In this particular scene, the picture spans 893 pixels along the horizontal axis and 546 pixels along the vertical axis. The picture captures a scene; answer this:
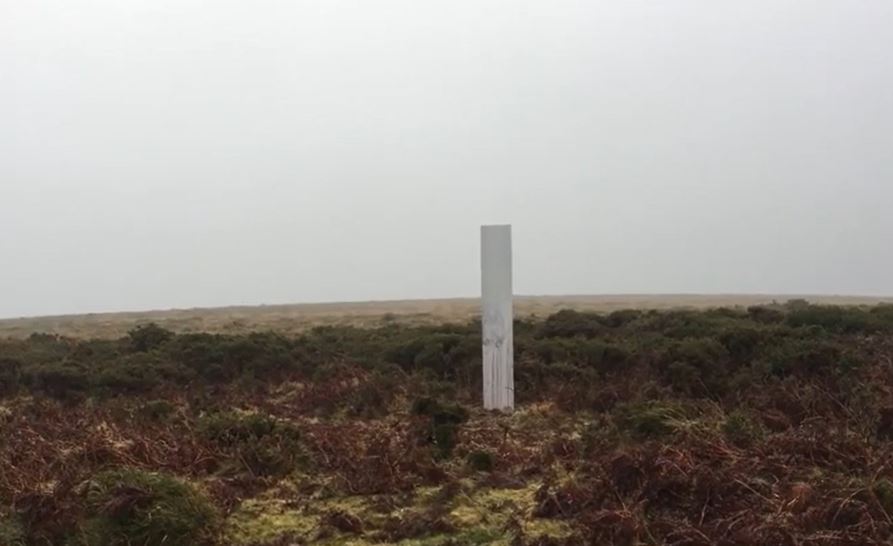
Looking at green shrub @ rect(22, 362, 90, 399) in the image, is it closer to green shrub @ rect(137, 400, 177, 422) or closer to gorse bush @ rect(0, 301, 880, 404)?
gorse bush @ rect(0, 301, 880, 404)

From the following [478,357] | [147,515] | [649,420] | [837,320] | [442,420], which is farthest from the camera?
[837,320]

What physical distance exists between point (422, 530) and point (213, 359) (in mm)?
11554

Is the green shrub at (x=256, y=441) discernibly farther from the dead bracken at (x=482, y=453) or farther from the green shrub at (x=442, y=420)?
the green shrub at (x=442, y=420)

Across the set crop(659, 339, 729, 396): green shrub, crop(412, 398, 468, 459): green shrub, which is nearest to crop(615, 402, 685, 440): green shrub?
crop(412, 398, 468, 459): green shrub

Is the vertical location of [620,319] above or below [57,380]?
above

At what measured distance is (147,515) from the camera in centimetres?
574

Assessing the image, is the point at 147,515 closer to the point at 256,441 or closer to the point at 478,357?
the point at 256,441

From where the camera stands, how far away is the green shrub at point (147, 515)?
224 inches

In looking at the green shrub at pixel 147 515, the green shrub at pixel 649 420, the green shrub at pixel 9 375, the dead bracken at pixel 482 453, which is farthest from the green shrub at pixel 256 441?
the green shrub at pixel 9 375

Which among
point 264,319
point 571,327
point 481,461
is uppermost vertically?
point 571,327

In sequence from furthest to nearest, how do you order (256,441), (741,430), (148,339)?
(148,339) < (256,441) < (741,430)

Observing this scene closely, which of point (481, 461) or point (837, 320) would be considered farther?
point (837, 320)

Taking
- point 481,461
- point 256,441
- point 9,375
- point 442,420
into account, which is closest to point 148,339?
point 9,375

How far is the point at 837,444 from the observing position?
269 inches
